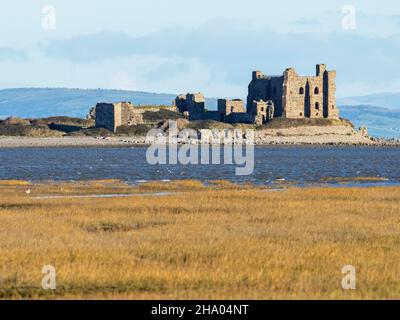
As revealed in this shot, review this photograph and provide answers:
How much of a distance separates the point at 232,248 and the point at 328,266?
12.2 feet

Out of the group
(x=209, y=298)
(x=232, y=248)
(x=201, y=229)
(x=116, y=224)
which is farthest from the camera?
(x=116, y=224)

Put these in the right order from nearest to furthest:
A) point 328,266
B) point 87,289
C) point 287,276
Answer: point 87,289 → point 287,276 → point 328,266

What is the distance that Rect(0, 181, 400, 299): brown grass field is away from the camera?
20516 millimetres

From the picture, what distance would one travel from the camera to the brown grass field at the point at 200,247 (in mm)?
20516

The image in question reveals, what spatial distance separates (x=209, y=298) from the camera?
1902cm

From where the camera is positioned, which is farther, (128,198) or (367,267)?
(128,198)

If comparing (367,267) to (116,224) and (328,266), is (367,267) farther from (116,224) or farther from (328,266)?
(116,224)

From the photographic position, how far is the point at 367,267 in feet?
75.8

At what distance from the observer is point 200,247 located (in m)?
26.3

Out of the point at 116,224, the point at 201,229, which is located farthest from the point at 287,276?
the point at 116,224

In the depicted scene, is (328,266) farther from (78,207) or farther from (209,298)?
(78,207)

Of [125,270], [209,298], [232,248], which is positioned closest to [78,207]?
[232,248]
